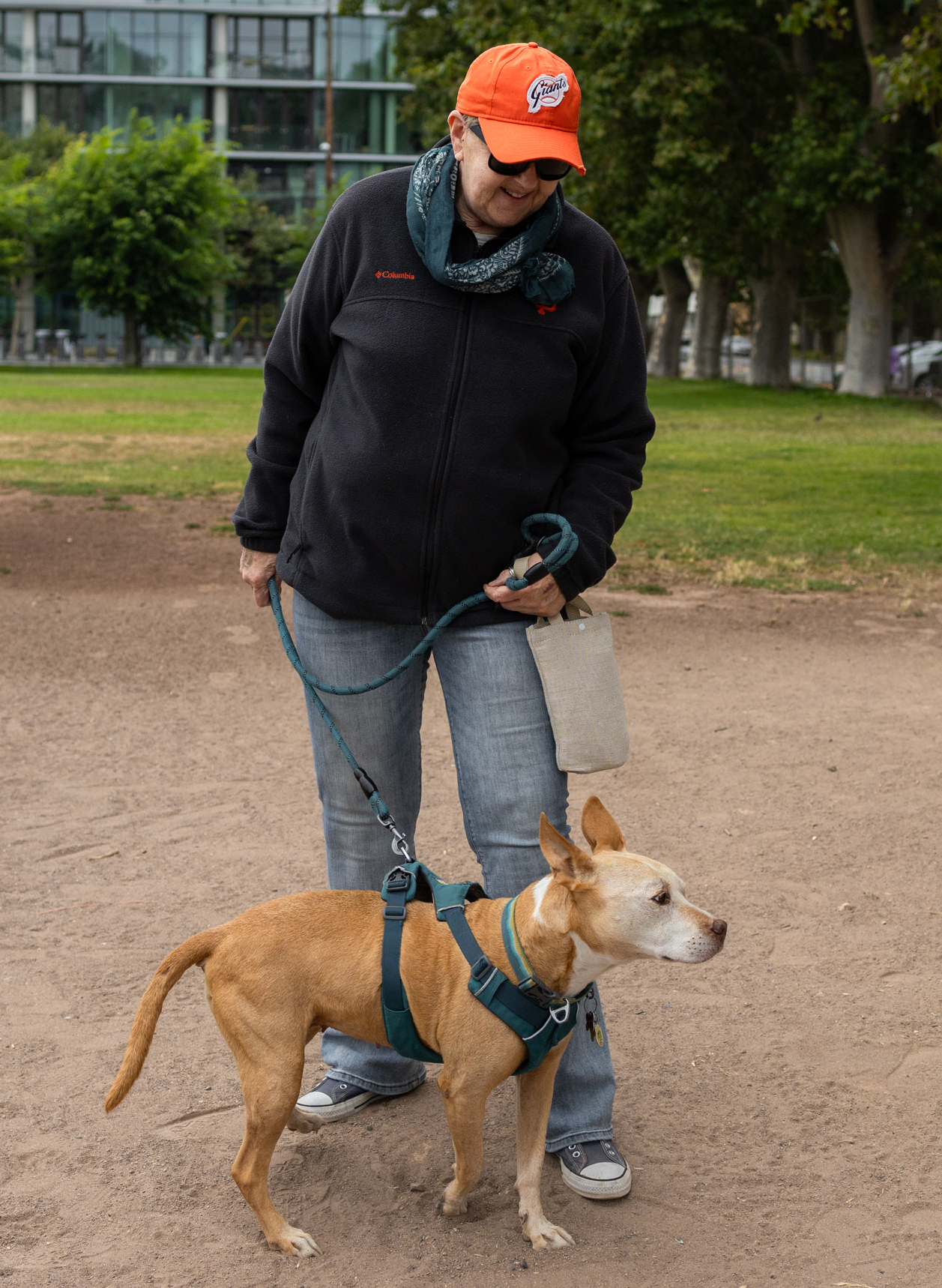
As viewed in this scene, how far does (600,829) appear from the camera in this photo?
110 inches

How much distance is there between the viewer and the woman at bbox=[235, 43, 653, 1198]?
276cm

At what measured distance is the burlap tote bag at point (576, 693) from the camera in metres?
2.91

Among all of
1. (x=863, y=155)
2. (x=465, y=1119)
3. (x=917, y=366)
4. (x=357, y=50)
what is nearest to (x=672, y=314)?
(x=917, y=366)

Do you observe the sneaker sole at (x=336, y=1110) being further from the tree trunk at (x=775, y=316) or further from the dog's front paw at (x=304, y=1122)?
the tree trunk at (x=775, y=316)

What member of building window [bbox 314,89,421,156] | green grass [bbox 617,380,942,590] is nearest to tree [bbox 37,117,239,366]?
building window [bbox 314,89,421,156]

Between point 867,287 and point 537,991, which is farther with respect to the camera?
point 867,287

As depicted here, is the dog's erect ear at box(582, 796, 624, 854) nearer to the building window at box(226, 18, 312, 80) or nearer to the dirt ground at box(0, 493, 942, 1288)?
the dirt ground at box(0, 493, 942, 1288)

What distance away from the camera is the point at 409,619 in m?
2.98

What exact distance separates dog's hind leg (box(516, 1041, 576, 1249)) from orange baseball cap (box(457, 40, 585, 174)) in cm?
185

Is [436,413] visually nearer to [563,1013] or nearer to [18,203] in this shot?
[563,1013]

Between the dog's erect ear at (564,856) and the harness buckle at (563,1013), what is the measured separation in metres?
0.28

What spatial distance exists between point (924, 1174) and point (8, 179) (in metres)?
54.6

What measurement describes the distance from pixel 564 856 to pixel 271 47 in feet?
229

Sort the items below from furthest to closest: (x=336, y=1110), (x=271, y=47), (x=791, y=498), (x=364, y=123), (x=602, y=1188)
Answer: (x=364, y=123), (x=271, y=47), (x=791, y=498), (x=336, y=1110), (x=602, y=1188)
